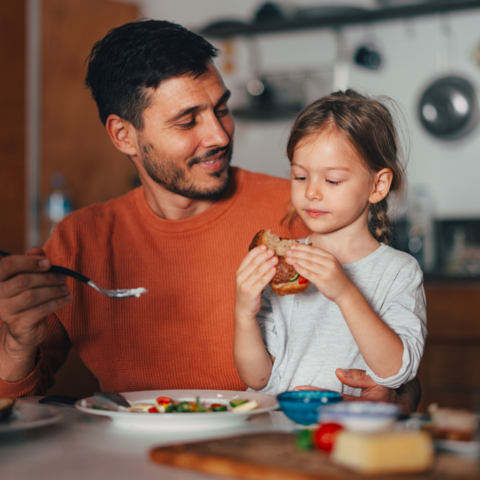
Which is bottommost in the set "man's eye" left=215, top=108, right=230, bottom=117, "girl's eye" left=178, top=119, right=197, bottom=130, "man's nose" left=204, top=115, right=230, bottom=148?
"man's nose" left=204, top=115, right=230, bottom=148

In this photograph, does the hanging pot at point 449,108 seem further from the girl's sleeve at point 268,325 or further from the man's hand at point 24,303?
the man's hand at point 24,303

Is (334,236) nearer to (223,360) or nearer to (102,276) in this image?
(223,360)

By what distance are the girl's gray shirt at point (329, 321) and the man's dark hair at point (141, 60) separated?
2.28ft

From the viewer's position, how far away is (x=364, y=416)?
69cm

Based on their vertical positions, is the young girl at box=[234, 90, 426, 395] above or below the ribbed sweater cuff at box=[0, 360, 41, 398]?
above

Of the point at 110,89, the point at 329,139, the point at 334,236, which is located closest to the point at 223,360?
the point at 334,236

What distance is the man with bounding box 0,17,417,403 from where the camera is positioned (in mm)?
1620

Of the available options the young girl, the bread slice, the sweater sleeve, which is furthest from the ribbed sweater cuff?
the bread slice

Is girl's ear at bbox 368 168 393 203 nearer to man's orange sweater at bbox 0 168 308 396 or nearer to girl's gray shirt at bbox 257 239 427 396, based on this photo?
girl's gray shirt at bbox 257 239 427 396

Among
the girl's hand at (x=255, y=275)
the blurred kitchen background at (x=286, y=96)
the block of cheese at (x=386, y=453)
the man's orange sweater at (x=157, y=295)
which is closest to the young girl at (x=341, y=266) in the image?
the girl's hand at (x=255, y=275)

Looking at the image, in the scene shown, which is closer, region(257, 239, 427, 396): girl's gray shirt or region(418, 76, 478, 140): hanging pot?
region(257, 239, 427, 396): girl's gray shirt

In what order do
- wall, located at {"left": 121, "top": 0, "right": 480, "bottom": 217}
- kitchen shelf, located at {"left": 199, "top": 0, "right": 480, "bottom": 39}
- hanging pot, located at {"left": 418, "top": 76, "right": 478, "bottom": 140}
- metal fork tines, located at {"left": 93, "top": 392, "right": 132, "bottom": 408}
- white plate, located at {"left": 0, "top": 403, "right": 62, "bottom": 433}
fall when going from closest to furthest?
white plate, located at {"left": 0, "top": 403, "right": 62, "bottom": 433}, metal fork tines, located at {"left": 93, "top": 392, "right": 132, "bottom": 408}, kitchen shelf, located at {"left": 199, "top": 0, "right": 480, "bottom": 39}, hanging pot, located at {"left": 418, "top": 76, "right": 478, "bottom": 140}, wall, located at {"left": 121, "top": 0, "right": 480, "bottom": 217}

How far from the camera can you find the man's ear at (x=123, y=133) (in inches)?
71.6

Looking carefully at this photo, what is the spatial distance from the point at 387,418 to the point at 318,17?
336cm
